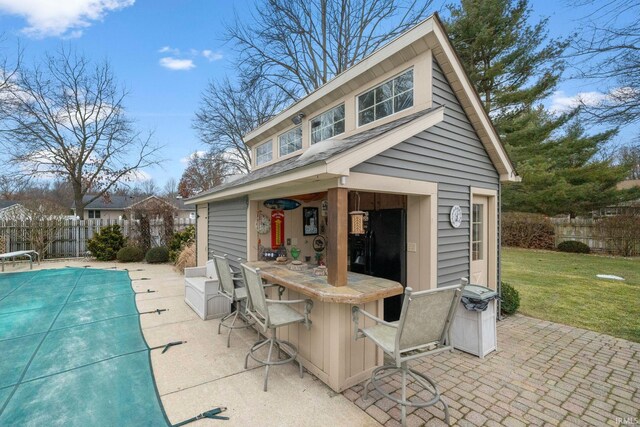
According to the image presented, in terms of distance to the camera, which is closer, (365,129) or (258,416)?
(258,416)

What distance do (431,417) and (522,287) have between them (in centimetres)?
679

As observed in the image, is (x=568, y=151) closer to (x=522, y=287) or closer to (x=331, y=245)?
(x=522, y=287)

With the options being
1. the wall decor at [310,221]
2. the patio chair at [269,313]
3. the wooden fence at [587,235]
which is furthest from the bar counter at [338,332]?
the wooden fence at [587,235]

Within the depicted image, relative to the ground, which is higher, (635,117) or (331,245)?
(635,117)

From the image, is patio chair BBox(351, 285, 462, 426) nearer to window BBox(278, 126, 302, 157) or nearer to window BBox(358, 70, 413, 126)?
window BBox(358, 70, 413, 126)

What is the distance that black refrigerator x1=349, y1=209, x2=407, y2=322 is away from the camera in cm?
466

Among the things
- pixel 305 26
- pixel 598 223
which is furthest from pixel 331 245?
pixel 598 223

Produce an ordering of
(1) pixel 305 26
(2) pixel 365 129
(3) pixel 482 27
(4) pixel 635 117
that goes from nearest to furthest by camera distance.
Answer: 1. (2) pixel 365 129
2. (4) pixel 635 117
3. (3) pixel 482 27
4. (1) pixel 305 26

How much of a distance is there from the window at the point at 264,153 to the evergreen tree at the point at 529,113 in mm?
9899

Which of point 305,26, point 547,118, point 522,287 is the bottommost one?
point 522,287

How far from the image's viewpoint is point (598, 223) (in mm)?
13305

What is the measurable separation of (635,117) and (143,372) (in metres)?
10.3

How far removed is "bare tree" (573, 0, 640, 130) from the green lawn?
4080mm

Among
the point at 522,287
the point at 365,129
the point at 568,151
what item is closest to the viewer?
the point at 365,129
